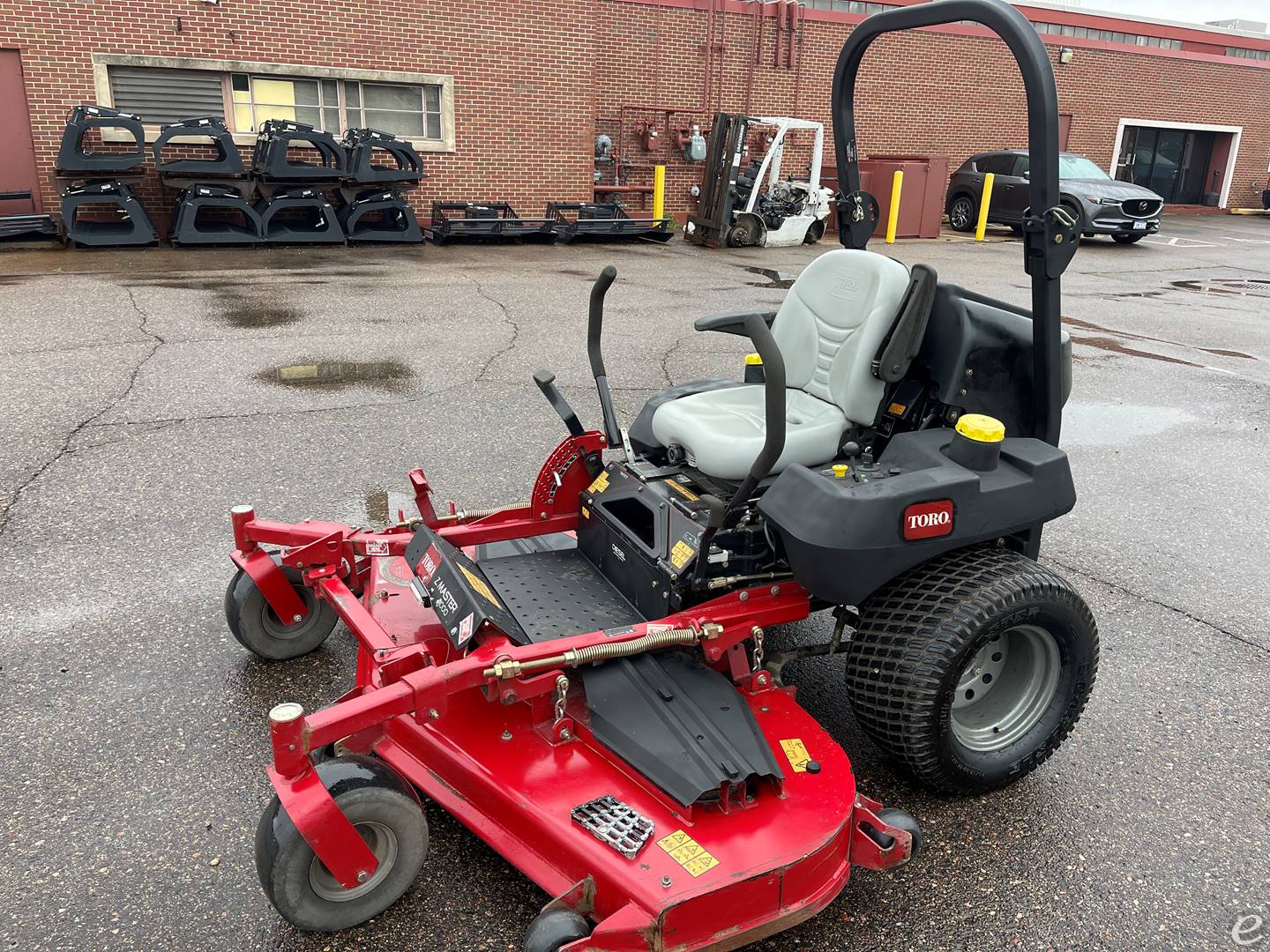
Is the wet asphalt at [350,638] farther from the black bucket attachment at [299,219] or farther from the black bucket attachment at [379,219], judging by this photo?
the black bucket attachment at [379,219]

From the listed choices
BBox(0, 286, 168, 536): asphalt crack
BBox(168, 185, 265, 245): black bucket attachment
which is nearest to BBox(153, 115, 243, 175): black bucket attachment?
BBox(168, 185, 265, 245): black bucket attachment

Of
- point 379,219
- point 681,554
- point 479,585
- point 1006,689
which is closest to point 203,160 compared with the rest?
point 379,219

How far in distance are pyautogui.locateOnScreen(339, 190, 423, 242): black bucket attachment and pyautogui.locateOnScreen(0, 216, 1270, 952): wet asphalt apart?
390cm

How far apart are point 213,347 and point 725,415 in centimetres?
547

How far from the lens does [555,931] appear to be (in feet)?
6.70

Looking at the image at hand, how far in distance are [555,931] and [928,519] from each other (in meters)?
1.41

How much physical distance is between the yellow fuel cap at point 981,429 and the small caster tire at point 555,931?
5.32 feet

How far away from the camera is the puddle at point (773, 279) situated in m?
11.3

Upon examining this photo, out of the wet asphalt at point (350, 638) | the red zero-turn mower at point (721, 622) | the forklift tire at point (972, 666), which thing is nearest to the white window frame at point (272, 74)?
the wet asphalt at point (350, 638)

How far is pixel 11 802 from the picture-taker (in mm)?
2664

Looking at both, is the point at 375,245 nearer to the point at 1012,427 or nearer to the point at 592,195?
the point at 592,195

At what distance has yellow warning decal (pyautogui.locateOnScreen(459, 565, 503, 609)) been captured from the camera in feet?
9.15

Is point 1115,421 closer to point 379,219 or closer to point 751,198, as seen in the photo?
point 751,198

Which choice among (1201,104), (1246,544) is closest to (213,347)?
(1246,544)
